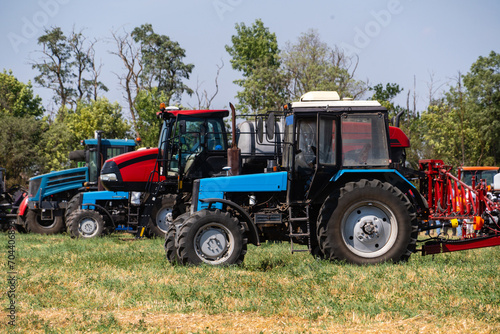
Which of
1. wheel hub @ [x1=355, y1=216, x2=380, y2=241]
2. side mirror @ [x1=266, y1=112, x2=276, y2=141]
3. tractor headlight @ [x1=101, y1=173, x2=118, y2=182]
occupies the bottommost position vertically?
wheel hub @ [x1=355, y1=216, x2=380, y2=241]

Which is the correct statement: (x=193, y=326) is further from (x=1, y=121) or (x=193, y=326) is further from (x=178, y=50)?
(x=178, y=50)

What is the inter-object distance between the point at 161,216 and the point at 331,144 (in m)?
8.20

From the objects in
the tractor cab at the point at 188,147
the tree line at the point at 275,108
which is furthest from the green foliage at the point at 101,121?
the tractor cab at the point at 188,147

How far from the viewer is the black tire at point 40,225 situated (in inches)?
854

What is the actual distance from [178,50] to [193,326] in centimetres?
4409

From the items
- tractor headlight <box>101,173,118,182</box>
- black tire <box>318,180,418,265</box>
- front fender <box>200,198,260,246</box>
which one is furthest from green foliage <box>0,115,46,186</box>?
black tire <box>318,180,418,265</box>

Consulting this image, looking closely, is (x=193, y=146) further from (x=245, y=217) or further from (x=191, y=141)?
(x=245, y=217)

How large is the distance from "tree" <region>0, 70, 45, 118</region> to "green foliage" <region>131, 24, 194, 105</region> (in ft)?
27.6

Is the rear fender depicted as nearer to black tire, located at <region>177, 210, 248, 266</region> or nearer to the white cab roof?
black tire, located at <region>177, 210, 248, 266</region>

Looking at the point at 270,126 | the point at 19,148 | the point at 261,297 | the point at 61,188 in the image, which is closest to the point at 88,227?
the point at 61,188

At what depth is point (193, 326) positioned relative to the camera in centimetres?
673

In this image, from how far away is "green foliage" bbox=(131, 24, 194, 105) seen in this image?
48.0 metres

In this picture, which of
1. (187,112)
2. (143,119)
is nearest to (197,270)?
(187,112)

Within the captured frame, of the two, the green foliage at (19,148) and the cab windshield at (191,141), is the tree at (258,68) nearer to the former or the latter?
the green foliage at (19,148)
